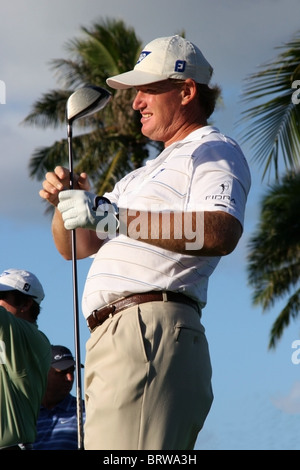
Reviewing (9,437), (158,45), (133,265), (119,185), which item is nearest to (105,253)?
(133,265)

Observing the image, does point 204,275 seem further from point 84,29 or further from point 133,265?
point 84,29

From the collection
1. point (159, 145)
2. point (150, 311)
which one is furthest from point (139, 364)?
point (159, 145)

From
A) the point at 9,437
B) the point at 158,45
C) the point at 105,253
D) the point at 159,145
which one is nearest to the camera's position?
the point at 105,253

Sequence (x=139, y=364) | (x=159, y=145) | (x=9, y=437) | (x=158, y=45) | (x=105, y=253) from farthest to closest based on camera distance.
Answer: (x=159, y=145)
(x=9, y=437)
(x=158, y=45)
(x=105, y=253)
(x=139, y=364)

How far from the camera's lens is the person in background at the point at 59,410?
378 inches

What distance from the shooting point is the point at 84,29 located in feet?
83.1

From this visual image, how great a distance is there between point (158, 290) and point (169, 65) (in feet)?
4.16

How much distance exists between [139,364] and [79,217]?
73 centimetres

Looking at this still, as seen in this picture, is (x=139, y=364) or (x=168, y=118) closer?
(x=139, y=364)

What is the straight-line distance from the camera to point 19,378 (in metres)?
7.75

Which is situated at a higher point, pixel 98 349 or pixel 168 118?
pixel 168 118

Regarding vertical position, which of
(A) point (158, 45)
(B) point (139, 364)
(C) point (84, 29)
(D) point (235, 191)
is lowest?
(B) point (139, 364)

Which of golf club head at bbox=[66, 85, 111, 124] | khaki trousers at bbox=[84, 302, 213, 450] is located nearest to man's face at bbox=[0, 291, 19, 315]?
golf club head at bbox=[66, 85, 111, 124]
